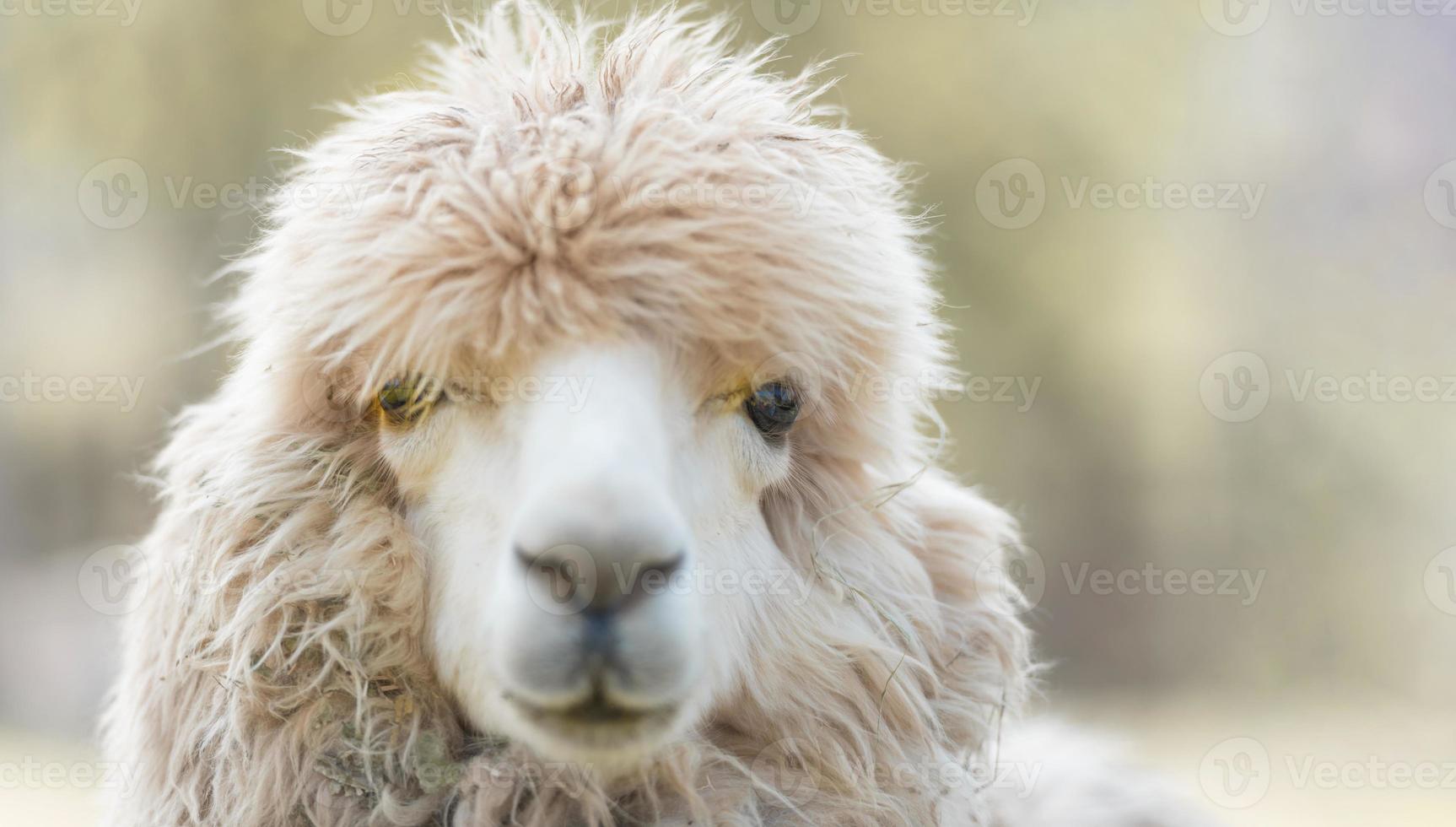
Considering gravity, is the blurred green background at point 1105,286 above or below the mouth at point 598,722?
above

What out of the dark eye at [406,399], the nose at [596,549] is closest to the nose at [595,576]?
the nose at [596,549]

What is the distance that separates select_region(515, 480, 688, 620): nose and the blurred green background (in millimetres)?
5180

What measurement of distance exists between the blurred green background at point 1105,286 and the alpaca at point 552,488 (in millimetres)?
4558

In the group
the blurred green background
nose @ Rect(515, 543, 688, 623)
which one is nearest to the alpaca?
nose @ Rect(515, 543, 688, 623)

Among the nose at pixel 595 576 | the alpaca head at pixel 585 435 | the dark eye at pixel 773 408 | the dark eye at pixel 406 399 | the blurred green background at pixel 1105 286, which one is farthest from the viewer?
the blurred green background at pixel 1105 286

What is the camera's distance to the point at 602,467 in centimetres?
141

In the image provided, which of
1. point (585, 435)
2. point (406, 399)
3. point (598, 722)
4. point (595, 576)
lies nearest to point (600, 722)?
point (598, 722)

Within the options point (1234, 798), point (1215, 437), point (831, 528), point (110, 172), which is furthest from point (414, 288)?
point (1215, 437)

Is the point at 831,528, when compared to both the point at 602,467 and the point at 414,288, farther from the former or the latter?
the point at 414,288

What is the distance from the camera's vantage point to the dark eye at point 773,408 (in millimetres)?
1814

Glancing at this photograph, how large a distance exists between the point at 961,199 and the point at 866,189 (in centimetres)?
559

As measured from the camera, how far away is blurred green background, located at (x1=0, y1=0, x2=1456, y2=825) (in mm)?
6125

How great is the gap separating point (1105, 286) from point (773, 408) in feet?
20.6

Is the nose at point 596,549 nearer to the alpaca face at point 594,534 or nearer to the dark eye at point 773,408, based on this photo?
the alpaca face at point 594,534
